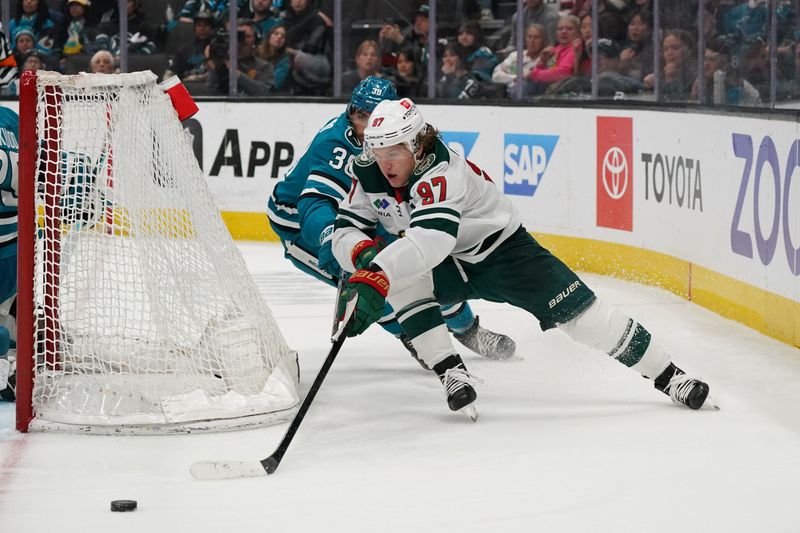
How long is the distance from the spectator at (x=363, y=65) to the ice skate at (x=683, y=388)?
460 centimetres

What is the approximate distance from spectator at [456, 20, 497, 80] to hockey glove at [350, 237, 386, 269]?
161 inches

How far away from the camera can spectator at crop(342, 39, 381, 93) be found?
8.02 m

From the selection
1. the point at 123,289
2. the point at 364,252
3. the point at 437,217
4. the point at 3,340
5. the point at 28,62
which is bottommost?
the point at 3,340

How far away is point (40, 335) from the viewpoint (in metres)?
3.76

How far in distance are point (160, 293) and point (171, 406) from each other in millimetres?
310

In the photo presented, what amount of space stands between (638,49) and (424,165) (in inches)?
142

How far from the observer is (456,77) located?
25.3ft

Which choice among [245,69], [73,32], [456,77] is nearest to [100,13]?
[73,32]

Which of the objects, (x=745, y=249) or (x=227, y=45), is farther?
Answer: (x=227, y=45)

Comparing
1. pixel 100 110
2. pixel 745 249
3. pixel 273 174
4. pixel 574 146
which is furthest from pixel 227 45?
pixel 100 110

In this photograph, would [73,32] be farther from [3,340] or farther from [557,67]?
[3,340]

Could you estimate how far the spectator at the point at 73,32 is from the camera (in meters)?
8.41

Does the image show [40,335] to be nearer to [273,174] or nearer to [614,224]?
[614,224]

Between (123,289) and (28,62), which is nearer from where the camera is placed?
(123,289)
